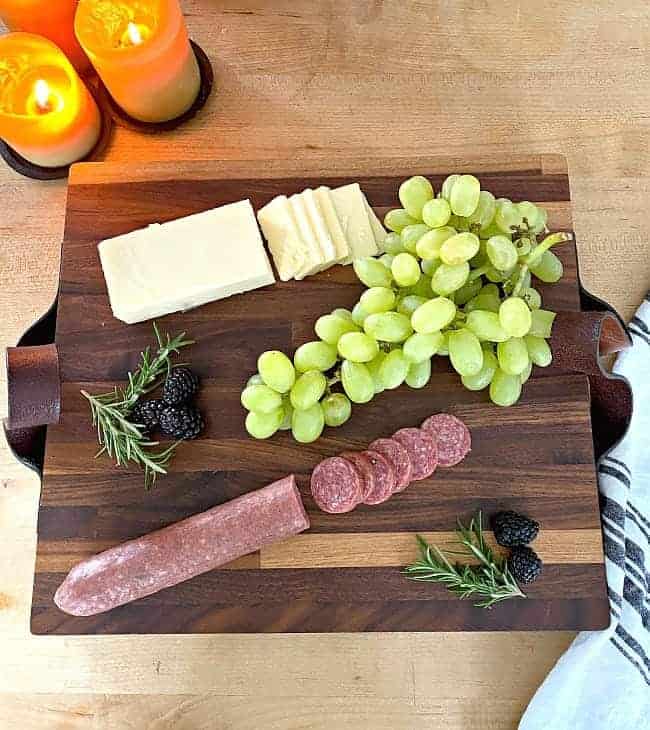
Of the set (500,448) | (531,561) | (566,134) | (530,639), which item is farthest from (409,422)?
(566,134)

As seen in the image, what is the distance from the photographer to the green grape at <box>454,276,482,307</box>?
0.92 metres

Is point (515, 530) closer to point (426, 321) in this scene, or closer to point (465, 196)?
point (426, 321)

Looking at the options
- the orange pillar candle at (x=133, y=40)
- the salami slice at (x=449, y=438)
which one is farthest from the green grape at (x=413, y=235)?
the orange pillar candle at (x=133, y=40)

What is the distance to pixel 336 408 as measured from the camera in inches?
36.5

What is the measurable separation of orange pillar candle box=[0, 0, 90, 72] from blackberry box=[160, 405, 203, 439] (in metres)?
0.63

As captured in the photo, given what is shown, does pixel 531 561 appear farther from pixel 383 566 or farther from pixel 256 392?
pixel 256 392

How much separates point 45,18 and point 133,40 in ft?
0.63

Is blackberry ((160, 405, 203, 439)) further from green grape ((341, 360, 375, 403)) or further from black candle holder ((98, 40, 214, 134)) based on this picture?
black candle holder ((98, 40, 214, 134))

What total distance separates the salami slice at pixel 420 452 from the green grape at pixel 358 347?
121 millimetres

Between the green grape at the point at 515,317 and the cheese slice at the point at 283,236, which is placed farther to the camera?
the cheese slice at the point at 283,236

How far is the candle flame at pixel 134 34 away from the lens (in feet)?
3.28

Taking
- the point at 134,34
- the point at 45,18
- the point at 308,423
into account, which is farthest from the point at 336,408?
the point at 45,18

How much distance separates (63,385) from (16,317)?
A: 0.25 m

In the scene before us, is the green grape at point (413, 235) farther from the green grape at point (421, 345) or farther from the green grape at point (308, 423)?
the green grape at point (308, 423)
